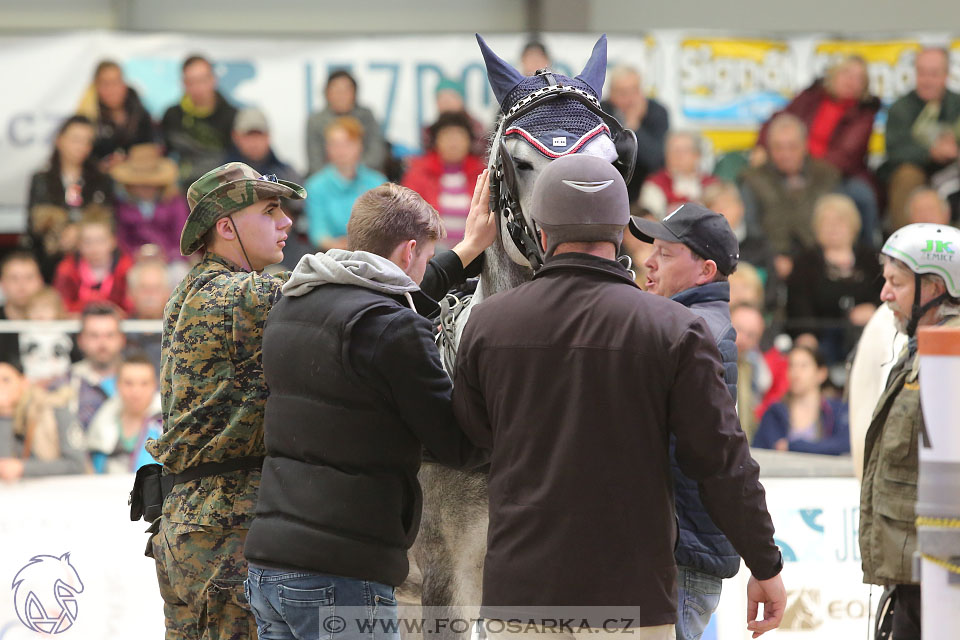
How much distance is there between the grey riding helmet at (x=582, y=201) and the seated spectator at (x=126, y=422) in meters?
4.16

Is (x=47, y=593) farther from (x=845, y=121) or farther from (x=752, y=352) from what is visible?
(x=845, y=121)

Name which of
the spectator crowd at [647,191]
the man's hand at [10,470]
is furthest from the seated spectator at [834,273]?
the man's hand at [10,470]

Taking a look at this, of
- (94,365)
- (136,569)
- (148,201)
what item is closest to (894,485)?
(136,569)


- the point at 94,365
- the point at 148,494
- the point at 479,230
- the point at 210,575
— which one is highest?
the point at 479,230

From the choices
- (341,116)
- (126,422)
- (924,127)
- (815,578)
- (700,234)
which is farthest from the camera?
(924,127)

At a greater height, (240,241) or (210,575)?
(240,241)

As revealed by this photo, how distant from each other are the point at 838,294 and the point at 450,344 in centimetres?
614

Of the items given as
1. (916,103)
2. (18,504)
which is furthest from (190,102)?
(916,103)

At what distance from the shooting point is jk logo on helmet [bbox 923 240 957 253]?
307 centimetres

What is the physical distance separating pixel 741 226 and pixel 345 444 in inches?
255

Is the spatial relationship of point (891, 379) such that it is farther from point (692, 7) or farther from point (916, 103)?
point (692, 7)

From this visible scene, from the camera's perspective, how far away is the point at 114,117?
839 centimetres

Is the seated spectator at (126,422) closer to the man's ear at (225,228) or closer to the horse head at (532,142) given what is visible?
the man's ear at (225,228)

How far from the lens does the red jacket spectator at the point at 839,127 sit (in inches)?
356
